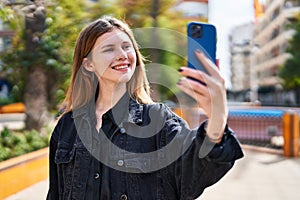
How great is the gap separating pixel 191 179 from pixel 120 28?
1.79ft

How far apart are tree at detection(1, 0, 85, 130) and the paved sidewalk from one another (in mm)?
2549

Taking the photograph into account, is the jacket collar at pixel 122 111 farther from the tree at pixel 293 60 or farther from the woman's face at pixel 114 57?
the tree at pixel 293 60

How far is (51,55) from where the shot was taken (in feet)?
27.5

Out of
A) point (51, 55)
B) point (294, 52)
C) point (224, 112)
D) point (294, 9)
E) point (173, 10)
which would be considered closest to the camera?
point (224, 112)

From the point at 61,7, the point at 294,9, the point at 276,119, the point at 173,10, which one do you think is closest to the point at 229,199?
the point at 61,7

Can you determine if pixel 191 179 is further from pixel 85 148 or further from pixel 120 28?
pixel 120 28

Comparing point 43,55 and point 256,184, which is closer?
point 256,184

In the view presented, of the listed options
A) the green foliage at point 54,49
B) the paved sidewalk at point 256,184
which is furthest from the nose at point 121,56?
the green foliage at point 54,49

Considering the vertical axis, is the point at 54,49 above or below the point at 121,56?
above

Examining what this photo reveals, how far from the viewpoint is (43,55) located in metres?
8.41

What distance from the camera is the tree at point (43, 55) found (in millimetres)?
7918

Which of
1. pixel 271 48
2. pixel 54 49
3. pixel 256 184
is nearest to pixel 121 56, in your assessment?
pixel 256 184

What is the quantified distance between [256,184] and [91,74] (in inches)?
212

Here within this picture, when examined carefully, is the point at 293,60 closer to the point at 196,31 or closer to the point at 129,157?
the point at 129,157
